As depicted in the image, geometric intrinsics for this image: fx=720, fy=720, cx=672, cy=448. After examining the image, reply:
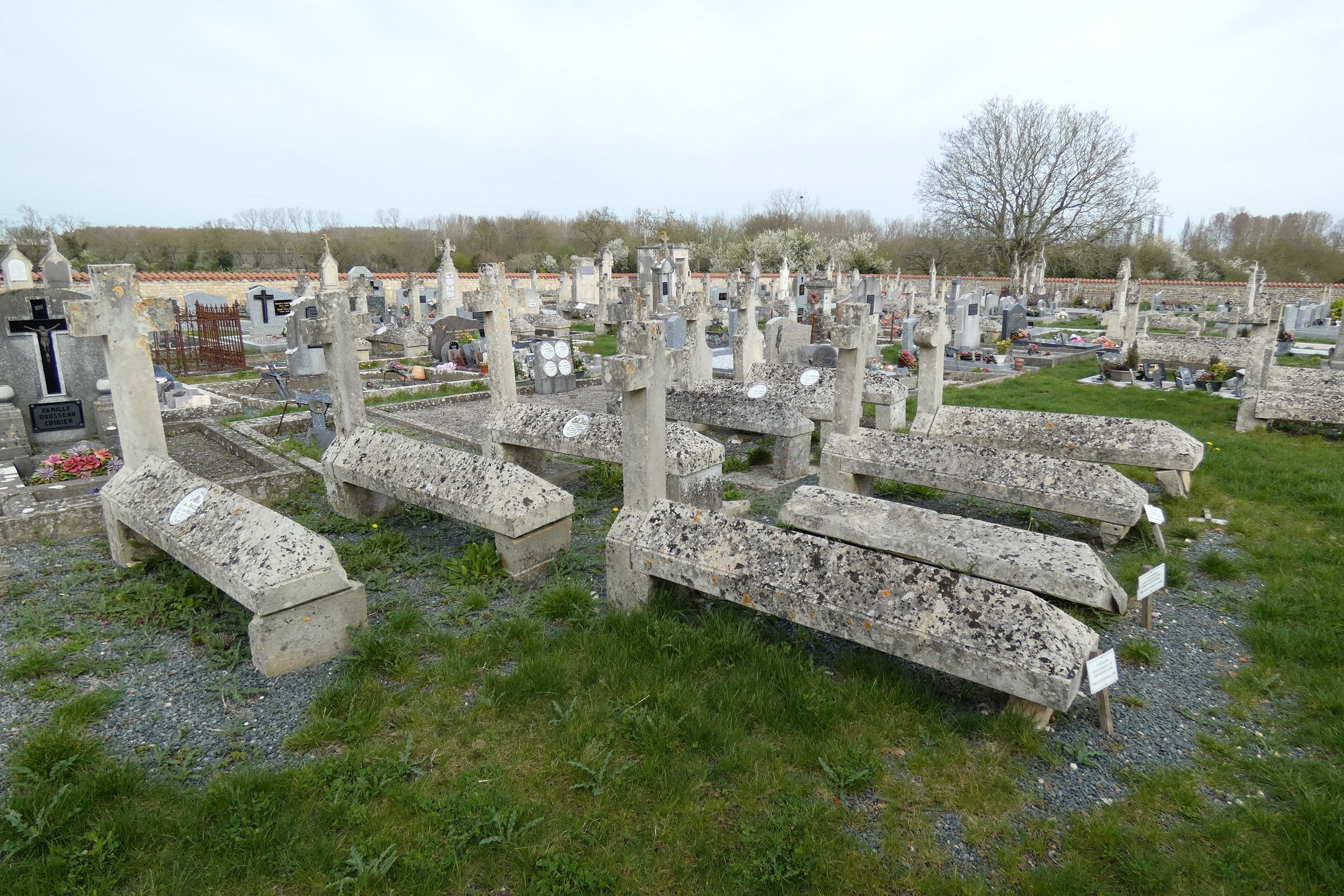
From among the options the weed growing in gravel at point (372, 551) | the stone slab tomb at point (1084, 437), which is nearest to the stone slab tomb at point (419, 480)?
the weed growing in gravel at point (372, 551)

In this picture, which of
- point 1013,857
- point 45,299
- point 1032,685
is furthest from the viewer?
point 45,299

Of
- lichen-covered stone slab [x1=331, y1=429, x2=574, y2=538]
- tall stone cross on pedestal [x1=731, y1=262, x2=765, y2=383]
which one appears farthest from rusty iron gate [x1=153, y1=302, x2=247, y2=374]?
lichen-covered stone slab [x1=331, y1=429, x2=574, y2=538]

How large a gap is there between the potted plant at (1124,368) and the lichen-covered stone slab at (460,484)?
12438mm

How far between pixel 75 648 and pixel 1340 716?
6545 mm

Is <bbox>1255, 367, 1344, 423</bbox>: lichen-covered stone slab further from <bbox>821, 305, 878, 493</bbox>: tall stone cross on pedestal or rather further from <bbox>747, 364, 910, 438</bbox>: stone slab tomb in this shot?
<bbox>821, 305, 878, 493</bbox>: tall stone cross on pedestal

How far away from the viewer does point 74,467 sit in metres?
7.31

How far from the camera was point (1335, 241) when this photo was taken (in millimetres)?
39750

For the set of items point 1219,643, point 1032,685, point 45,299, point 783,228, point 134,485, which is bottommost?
point 1219,643

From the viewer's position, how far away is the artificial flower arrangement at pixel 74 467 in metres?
7.20

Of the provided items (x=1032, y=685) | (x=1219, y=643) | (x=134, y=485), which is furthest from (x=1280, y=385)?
(x=134, y=485)

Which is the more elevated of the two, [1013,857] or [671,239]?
[671,239]

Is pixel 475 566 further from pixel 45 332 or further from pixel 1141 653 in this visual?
pixel 45 332

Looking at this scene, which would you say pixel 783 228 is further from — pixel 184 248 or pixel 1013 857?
pixel 1013 857

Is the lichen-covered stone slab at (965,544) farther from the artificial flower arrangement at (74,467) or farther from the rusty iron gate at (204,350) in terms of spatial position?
the rusty iron gate at (204,350)
